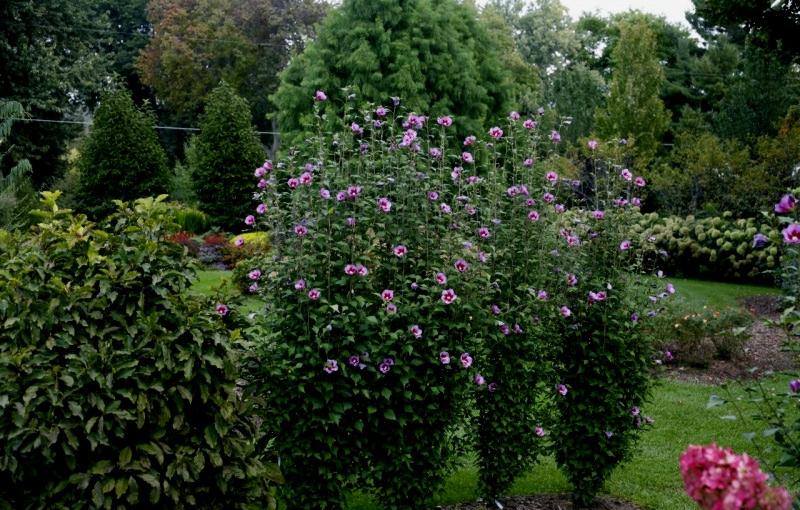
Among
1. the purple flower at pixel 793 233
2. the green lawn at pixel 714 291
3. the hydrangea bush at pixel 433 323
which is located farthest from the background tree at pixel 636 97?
the purple flower at pixel 793 233

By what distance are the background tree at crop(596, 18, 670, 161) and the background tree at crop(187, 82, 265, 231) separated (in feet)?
30.3

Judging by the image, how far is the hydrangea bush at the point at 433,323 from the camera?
3.69 meters

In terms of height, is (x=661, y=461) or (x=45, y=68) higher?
(x=45, y=68)

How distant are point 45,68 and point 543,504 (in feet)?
63.2

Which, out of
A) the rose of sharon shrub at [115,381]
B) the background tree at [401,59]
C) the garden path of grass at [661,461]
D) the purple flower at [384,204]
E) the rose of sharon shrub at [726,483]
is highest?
the background tree at [401,59]

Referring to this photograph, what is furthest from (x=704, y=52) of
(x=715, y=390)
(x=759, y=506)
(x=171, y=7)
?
(x=759, y=506)

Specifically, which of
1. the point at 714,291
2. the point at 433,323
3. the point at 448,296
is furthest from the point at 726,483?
the point at 714,291

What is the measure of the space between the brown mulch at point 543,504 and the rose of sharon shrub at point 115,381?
1595 mm

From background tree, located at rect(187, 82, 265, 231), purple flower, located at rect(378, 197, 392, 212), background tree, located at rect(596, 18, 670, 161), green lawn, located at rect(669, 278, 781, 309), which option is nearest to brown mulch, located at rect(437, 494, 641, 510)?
purple flower, located at rect(378, 197, 392, 212)

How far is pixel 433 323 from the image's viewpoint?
3770mm

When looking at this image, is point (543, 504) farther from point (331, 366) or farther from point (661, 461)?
point (331, 366)

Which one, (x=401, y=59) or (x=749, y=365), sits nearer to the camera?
(x=749, y=365)

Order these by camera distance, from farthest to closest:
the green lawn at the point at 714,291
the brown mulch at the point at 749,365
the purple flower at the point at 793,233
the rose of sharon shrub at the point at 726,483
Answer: the green lawn at the point at 714,291
the brown mulch at the point at 749,365
the purple flower at the point at 793,233
the rose of sharon shrub at the point at 726,483

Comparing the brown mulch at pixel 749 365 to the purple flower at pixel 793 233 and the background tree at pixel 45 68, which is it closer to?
the purple flower at pixel 793 233
